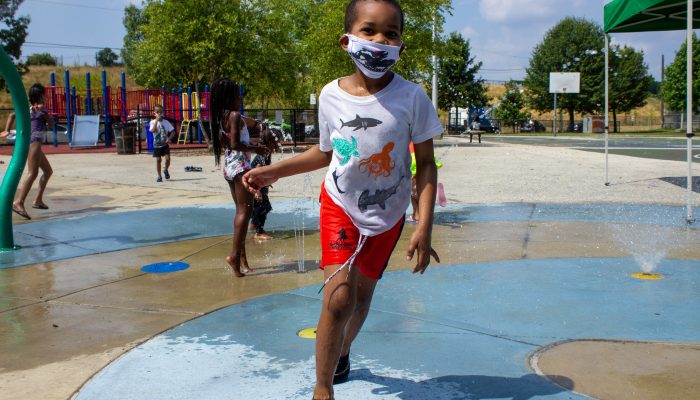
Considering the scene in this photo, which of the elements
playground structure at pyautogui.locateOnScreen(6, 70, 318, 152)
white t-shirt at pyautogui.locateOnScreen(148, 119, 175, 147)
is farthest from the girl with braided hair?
playground structure at pyautogui.locateOnScreen(6, 70, 318, 152)

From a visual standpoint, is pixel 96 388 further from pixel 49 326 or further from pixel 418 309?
pixel 418 309

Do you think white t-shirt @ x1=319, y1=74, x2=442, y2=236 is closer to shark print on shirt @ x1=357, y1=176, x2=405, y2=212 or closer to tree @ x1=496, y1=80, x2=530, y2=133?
shark print on shirt @ x1=357, y1=176, x2=405, y2=212

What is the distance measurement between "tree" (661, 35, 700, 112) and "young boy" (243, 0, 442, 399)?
207ft

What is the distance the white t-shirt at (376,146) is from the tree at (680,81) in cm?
6303

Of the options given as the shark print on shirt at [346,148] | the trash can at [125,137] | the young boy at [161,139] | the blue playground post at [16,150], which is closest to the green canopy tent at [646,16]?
the shark print on shirt at [346,148]

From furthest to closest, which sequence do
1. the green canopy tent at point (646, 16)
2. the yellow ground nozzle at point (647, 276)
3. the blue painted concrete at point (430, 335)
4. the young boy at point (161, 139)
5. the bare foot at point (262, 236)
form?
the young boy at point (161, 139) → the green canopy tent at point (646, 16) → the bare foot at point (262, 236) → the yellow ground nozzle at point (647, 276) → the blue painted concrete at point (430, 335)

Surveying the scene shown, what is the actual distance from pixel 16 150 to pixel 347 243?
576 centimetres

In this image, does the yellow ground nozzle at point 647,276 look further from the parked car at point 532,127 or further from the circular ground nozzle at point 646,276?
the parked car at point 532,127

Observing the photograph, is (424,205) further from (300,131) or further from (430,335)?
(300,131)

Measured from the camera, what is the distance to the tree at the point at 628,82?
63.6 m

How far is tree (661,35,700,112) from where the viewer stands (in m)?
58.9

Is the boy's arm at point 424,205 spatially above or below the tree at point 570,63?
below

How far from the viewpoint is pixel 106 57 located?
97.9 m

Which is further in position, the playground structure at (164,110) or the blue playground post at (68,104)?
the blue playground post at (68,104)
